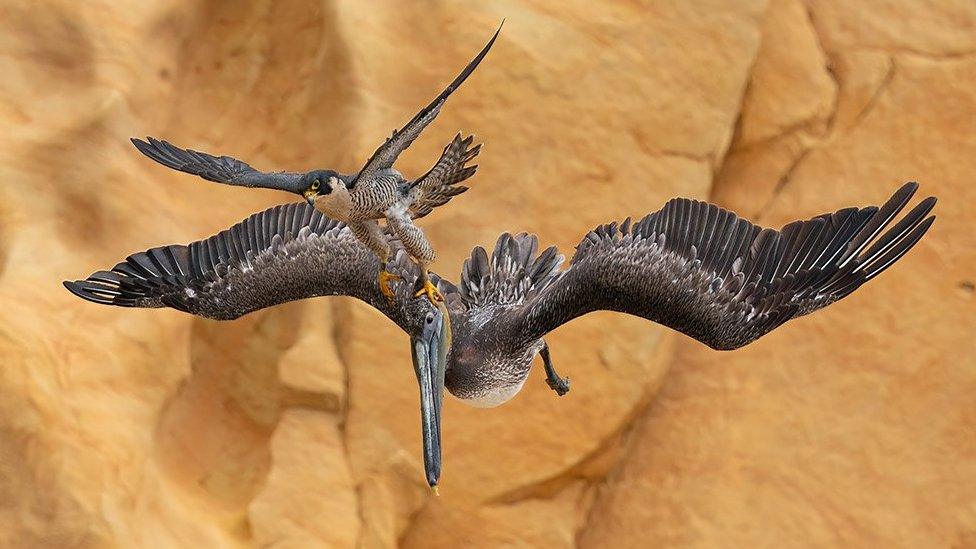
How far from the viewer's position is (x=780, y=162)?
8641 mm

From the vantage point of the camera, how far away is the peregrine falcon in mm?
4113

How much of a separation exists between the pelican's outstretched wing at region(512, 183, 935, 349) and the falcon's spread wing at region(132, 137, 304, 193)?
51.1 inches

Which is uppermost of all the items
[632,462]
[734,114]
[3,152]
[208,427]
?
[734,114]

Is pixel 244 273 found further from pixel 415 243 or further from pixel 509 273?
pixel 415 243

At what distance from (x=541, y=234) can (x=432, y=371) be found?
10.8 ft

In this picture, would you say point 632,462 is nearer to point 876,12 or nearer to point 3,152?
point 876,12

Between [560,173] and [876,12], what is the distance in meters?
2.25

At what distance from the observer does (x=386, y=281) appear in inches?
195

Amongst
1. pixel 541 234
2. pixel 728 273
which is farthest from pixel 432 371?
pixel 541 234

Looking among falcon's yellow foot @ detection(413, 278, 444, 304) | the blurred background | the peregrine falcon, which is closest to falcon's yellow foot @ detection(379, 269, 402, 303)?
the peregrine falcon

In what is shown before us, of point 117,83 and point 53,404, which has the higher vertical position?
point 117,83

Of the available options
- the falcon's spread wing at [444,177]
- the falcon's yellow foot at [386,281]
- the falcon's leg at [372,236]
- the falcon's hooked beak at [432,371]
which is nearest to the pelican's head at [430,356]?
the falcon's hooked beak at [432,371]

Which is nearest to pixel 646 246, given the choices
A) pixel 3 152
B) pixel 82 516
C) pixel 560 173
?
pixel 560 173

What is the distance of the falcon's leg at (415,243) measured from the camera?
4441mm
